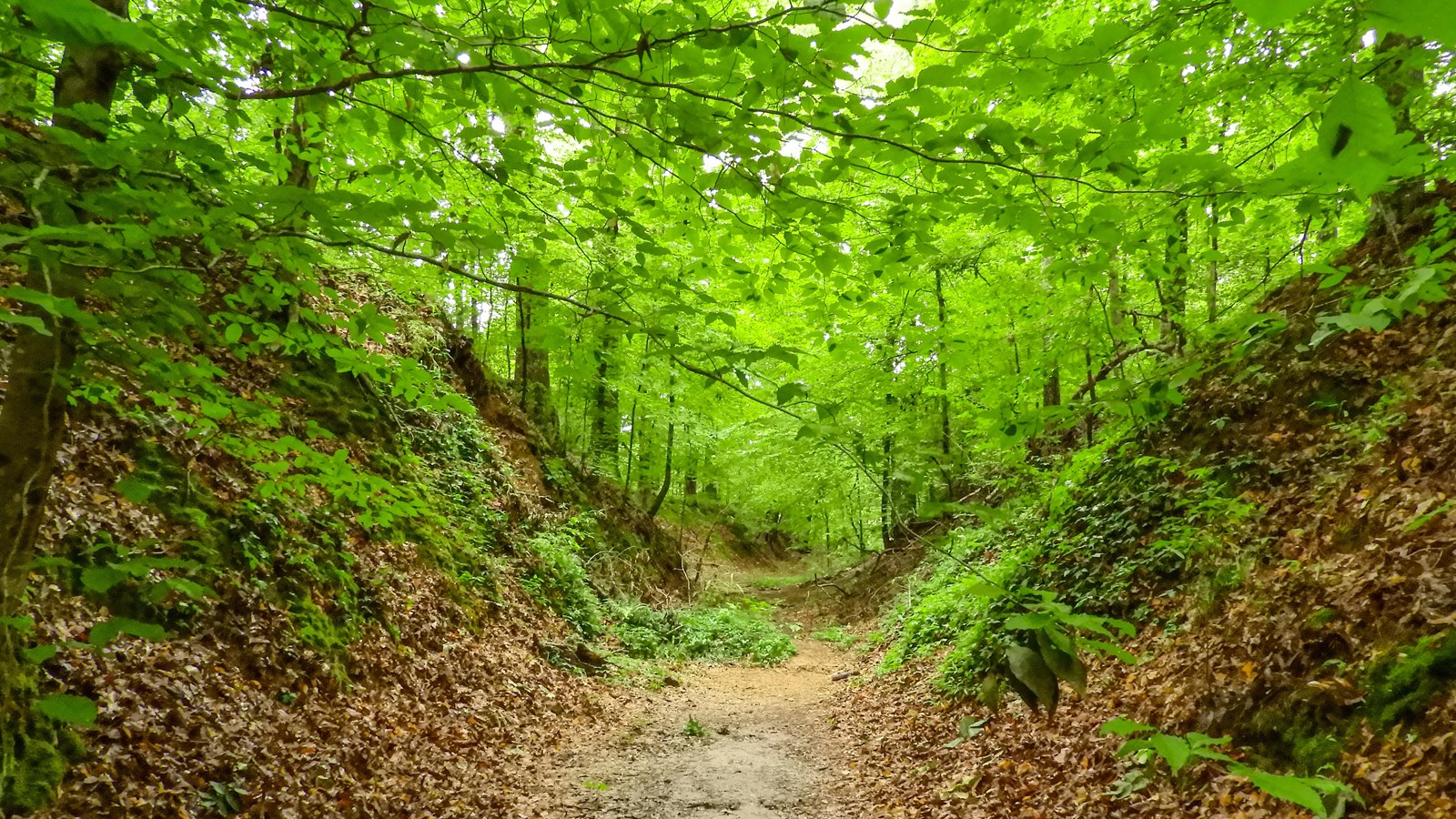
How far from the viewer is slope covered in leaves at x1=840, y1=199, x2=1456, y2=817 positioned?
373cm

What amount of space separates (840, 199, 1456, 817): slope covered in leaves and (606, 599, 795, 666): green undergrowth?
4.60m

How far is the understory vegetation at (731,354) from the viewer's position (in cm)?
223

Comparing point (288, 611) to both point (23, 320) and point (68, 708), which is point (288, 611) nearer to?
point (68, 708)

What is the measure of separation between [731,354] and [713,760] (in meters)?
6.45

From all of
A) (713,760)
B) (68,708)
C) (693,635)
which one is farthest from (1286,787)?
(693,635)

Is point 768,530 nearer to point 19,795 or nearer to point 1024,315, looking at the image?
point 1024,315

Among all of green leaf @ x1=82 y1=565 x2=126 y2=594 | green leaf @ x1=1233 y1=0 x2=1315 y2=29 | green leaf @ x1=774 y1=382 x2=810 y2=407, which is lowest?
green leaf @ x1=82 y1=565 x2=126 y2=594

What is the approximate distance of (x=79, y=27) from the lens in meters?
1.15

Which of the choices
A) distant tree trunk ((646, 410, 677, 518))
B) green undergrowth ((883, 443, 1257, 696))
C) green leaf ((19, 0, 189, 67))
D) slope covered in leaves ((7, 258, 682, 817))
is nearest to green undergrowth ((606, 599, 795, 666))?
slope covered in leaves ((7, 258, 682, 817))

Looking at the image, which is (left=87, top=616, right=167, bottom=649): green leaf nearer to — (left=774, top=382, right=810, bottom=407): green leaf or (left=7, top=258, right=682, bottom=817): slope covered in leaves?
(left=7, top=258, right=682, bottom=817): slope covered in leaves

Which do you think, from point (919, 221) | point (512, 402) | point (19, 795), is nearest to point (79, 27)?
point (919, 221)

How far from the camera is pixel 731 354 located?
7.97 ft

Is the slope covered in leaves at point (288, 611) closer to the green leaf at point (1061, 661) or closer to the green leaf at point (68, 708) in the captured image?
the green leaf at point (68, 708)

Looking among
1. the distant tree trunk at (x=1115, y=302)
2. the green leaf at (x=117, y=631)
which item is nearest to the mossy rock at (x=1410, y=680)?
the distant tree trunk at (x=1115, y=302)
